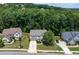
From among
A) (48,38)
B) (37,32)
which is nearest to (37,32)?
(37,32)

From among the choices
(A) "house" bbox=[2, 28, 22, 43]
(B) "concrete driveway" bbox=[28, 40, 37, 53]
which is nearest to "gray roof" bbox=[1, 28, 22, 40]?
(A) "house" bbox=[2, 28, 22, 43]

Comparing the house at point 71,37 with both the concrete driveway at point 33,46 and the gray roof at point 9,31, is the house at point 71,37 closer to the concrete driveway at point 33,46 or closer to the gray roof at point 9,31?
the concrete driveway at point 33,46

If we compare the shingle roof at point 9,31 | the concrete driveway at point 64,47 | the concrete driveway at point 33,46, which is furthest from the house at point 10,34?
the concrete driveway at point 64,47

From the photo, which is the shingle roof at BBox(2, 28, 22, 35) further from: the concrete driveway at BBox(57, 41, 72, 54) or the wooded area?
the concrete driveway at BBox(57, 41, 72, 54)

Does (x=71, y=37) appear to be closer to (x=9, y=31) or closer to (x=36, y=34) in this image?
(x=36, y=34)
